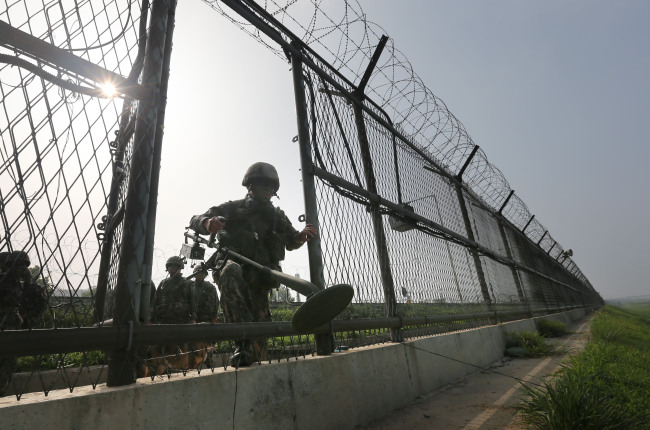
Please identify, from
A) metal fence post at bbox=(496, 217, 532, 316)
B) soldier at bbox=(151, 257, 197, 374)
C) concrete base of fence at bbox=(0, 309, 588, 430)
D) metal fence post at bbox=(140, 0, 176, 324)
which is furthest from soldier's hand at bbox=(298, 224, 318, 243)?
metal fence post at bbox=(496, 217, 532, 316)

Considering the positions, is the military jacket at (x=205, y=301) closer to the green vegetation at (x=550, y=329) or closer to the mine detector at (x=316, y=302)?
the mine detector at (x=316, y=302)

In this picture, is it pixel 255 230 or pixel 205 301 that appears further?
pixel 205 301

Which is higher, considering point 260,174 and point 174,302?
point 260,174

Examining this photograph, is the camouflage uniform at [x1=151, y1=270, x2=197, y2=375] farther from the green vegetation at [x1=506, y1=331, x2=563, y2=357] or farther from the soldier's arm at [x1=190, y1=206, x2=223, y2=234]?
the green vegetation at [x1=506, y1=331, x2=563, y2=357]

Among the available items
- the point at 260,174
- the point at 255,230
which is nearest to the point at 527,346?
the point at 255,230

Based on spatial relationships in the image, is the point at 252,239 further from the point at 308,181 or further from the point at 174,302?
the point at 174,302

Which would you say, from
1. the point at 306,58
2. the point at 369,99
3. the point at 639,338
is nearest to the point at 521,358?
the point at 639,338

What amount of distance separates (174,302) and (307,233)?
375cm

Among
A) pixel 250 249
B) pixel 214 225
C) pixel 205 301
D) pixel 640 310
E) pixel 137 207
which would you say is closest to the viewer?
pixel 137 207

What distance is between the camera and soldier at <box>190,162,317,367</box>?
2273mm

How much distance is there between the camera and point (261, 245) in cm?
267

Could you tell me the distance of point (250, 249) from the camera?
258cm

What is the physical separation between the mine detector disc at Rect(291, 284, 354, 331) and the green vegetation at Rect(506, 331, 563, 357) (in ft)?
15.2

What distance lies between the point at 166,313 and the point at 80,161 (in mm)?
4364
